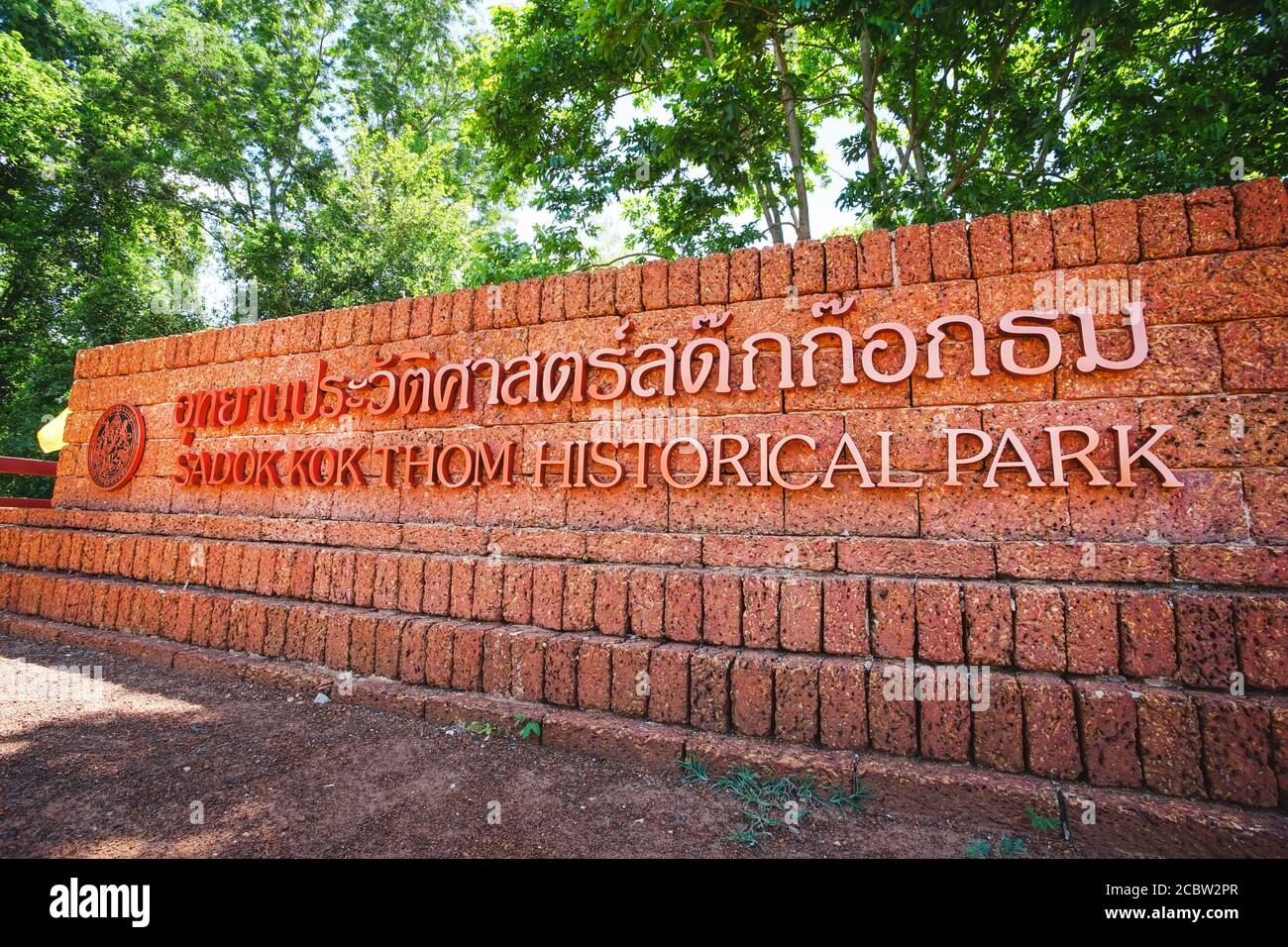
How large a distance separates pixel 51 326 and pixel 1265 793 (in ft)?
73.6

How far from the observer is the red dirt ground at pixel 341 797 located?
230 cm

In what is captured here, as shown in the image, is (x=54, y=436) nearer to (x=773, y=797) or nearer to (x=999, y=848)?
(x=773, y=797)

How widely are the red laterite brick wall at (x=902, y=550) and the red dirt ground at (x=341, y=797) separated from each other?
1.11ft

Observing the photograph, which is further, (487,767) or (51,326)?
(51,326)

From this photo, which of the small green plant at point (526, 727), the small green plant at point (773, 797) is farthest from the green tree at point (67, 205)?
the small green plant at point (773, 797)

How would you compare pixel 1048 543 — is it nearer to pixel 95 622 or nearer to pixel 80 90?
pixel 95 622

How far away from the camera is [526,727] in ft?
10.3

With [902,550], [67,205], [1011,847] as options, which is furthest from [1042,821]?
[67,205]

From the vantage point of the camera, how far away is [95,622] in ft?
15.8

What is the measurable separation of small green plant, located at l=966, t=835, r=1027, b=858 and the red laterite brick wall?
0.29 metres

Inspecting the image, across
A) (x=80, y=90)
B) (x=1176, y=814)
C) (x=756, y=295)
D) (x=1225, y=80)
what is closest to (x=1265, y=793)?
(x=1176, y=814)

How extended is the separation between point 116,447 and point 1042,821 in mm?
7356

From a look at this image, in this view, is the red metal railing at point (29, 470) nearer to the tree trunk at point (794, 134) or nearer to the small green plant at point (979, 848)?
the small green plant at point (979, 848)
